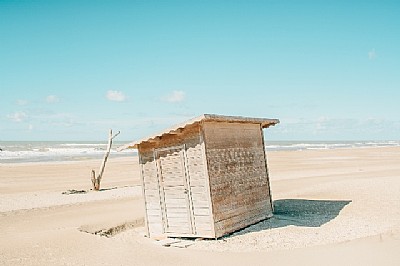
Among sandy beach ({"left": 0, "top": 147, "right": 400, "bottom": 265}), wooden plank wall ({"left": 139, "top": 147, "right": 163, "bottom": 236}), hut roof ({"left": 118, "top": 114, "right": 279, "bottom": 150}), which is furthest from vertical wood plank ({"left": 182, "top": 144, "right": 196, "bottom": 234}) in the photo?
wooden plank wall ({"left": 139, "top": 147, "right": 163, "bottom": 236})

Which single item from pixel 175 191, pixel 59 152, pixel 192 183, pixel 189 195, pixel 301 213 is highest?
pixel 59 152

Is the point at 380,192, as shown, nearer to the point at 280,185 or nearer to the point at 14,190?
the point at 280,185

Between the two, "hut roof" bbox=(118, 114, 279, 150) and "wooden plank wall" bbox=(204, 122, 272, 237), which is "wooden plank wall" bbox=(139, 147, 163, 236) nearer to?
"hut roof" bbox=(118, 114, 279, 150)

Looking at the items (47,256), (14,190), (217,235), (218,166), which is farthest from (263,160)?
(14,190)

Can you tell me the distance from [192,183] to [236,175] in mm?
1569

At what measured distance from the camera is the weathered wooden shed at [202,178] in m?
11.3

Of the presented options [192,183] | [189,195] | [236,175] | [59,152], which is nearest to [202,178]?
[192,183]

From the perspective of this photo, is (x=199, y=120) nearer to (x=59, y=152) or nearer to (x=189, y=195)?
(x=189, y=195)

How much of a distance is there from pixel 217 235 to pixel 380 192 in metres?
9.72

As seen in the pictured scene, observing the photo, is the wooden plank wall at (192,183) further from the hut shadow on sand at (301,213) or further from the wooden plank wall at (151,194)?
the hut shadow on sand at (301,213)

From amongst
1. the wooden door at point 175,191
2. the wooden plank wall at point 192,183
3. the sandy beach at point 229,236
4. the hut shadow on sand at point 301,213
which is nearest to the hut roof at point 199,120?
the wooden plank wall at point 192,183

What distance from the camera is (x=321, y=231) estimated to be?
1191 centimetres

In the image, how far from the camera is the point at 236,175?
12.5 metres

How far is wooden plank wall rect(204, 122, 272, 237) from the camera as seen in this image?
11469 mm
